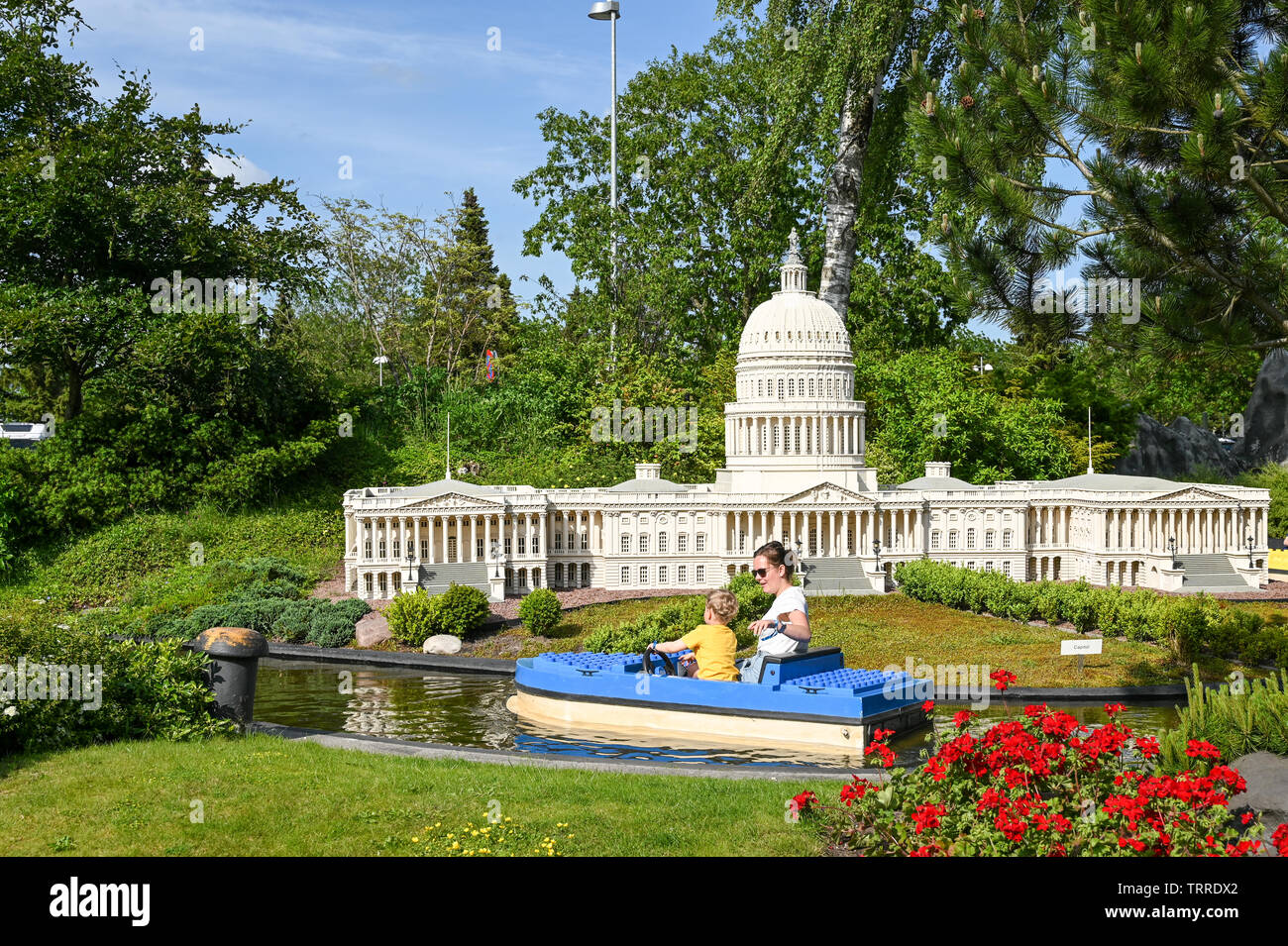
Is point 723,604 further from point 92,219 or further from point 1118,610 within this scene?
point 92,219

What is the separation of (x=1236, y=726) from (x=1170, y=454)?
71747 mm

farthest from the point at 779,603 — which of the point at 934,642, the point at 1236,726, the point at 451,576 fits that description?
the point at 451,576

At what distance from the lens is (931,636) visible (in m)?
41.3

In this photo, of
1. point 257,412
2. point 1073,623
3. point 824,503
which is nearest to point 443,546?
point 257,412

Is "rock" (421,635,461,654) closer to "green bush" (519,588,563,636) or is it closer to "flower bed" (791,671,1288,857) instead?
"green bush" (519,588,563,636)

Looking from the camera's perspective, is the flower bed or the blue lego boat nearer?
the flower bed

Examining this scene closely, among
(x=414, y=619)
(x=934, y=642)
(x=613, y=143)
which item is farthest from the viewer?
(x=613, y=143)

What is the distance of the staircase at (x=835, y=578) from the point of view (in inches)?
2056

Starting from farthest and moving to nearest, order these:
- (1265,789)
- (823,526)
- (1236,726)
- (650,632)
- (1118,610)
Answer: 1. (823,526)
2. (1118,610)
3. (650,632)
4. (1236,726)
5. (1265,789)

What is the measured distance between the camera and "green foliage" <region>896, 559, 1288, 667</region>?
3553 cm

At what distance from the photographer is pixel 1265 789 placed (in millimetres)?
14578

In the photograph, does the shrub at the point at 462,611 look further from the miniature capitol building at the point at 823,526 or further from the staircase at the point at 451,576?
the miniature capitol building at the point at 823,526

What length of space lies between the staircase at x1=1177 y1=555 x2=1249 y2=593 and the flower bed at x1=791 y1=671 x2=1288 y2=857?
4219 cm

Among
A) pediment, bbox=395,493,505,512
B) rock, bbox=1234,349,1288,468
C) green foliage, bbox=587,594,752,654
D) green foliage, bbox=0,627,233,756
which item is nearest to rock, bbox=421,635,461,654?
green foliage, bbox=587,594,752,654
